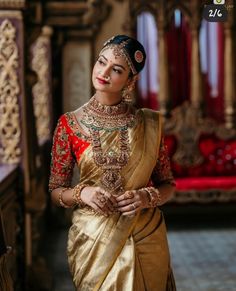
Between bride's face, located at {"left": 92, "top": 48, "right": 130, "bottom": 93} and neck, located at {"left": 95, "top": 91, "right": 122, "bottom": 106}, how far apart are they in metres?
0.04

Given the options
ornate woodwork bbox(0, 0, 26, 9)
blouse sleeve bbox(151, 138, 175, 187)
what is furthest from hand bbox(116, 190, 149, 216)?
ornate woodwork bbox(0, 0, 26, 9)

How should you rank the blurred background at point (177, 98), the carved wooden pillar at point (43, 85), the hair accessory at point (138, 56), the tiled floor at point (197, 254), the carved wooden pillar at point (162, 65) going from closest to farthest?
the hair accessory at point (138, 56) → the tiled floor at point (197, 254) → the blurred background at point (177, 98) → the carved wooden pillar at point (43, 85) → the carved wooden pillar at point (162, 65)

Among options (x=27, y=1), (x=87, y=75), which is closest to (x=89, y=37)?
(x=87, y=75)

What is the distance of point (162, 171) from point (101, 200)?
37 centimetres

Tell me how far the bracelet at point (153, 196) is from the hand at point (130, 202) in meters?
0.05

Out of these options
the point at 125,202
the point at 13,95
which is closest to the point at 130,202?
the point at 125,202

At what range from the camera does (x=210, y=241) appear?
6031 mm

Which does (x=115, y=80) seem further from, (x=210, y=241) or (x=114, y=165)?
(x=210, y=241)

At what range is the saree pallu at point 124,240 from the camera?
2.32 m

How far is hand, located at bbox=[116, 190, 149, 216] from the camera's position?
2.25 metres

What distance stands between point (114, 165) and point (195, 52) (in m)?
5.25

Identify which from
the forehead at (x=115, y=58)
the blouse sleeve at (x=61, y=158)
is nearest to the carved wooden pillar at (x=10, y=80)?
the blouse sleeve at (x=61, y=158)

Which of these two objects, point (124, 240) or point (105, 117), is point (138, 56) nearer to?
point (105, 117)

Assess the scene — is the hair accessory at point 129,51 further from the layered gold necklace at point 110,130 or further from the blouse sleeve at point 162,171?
the blouse sleeve at point 162,171
